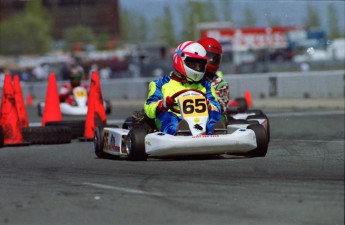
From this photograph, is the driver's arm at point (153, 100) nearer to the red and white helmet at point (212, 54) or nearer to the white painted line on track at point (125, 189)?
the red and white helmet at point (212, 54)

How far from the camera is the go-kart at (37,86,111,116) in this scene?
21094 millimetres

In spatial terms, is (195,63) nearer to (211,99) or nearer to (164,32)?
(211,99)

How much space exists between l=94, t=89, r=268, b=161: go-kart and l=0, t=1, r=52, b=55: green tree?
8238 cm

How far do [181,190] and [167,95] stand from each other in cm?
362

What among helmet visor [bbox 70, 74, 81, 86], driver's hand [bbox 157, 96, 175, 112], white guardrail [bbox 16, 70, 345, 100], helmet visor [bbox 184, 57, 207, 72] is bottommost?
white guardrail [bbox 16, 70, 345, 100]

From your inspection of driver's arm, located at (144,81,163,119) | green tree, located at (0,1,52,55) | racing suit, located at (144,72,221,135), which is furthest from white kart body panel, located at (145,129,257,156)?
green tree, located at (0,1,52,55)

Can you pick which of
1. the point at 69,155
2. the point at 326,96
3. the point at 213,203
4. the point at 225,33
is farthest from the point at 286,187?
the point at 225,33

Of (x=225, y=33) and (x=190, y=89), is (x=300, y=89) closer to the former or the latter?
(x=190, y=89)

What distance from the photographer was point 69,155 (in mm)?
10617

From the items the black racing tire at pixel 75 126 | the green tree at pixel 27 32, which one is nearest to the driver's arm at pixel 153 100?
the black racing tire at pixel 75 126

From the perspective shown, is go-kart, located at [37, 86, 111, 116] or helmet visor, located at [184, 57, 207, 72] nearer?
helmet visor, located at [184, 57, 207, 72]

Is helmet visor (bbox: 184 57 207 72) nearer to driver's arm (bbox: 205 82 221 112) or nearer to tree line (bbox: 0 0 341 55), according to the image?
driver's arm (bbox: 205 82 221 112)

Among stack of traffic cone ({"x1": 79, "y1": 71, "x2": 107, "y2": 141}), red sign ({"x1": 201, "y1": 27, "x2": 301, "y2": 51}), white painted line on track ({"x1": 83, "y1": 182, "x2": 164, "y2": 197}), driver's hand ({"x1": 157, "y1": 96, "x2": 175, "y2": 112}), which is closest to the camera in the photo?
white painted line on track ({"x1": 83, "y1": 182, "x2": 164, "y2": 197})

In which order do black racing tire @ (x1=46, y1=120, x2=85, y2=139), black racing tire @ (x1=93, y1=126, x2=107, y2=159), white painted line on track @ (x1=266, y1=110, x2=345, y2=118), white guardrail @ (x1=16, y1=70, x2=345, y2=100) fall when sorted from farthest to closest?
white guardrail @ (x1=16, y1=70, x2=345, y2=100)
white painted line on track @ (x1=266, y1=110, x2=345, y2=118)
black racing tire @ (x1=46, y1=120, x2=85, y2=139)
black racing tire @ (x1=93, y1=126, x2=107, y2=159)
